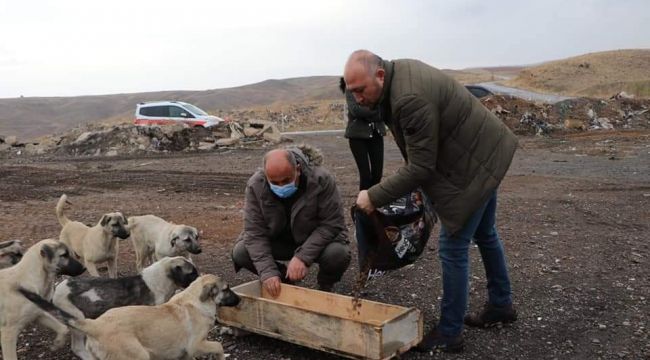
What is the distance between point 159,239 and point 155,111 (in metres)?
20.3

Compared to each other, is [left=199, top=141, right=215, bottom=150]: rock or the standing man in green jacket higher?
the standing man in green jacket

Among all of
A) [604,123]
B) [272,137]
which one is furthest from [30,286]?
[604,123]

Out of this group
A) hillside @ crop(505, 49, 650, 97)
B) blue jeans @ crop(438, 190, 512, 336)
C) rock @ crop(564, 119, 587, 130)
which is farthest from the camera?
hillside @ crop(505, 49, 650, 97)

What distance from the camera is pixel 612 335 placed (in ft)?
16.7

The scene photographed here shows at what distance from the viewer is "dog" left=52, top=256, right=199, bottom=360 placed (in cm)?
497

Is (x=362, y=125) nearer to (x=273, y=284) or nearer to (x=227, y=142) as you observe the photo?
(x=273, y=284)

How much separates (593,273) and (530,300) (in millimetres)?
1171

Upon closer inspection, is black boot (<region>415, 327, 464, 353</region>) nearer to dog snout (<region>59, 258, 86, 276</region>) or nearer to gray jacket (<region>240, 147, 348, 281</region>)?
gray jacket (<region>240, 147, 348, 281</region>)

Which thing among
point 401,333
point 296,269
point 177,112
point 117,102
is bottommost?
point 401,333

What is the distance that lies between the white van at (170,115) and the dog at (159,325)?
824 inches

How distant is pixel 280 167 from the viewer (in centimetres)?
495

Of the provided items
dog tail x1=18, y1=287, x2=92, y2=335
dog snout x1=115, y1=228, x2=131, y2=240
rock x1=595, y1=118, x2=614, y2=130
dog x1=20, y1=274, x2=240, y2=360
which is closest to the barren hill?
rock x1=595, y1=118, x2=614, y2=130

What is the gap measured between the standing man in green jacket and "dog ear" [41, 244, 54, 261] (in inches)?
107

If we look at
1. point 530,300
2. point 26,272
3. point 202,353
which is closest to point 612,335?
point 530,300
